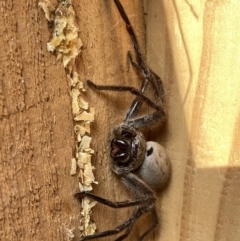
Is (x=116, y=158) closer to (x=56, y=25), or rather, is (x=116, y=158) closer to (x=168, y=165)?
(x=168, y=165)

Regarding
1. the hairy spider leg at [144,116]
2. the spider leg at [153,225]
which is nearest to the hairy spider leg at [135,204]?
the spider leg at [153,225]

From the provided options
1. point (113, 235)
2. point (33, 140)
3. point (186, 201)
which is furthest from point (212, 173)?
point (33, 140)

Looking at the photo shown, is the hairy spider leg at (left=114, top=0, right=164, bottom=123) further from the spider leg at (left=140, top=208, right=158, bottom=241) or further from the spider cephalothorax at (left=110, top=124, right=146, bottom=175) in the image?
the spider leg at (left=140, top=208, right=158, bottom=241)

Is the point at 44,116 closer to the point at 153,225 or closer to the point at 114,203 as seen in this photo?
the point at 114,203

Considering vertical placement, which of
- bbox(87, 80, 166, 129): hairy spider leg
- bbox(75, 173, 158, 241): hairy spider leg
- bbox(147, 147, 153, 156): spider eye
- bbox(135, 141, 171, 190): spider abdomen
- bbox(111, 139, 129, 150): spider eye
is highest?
bbox(87, 80, 166, 129): hairy spider leg

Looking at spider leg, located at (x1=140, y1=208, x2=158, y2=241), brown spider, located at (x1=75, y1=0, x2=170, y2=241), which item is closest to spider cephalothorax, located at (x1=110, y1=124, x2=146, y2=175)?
brown spider, located at (x1=75, y1=0, x2=170, y2=241)

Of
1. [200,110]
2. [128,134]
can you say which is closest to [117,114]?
[128,134]
